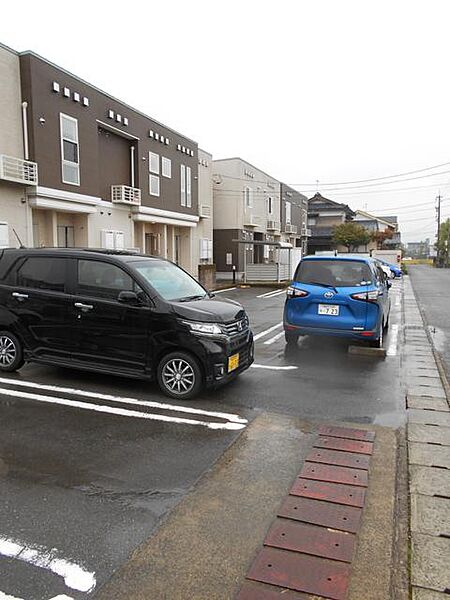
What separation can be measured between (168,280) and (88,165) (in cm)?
1146

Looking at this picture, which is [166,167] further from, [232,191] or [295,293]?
[295,293]

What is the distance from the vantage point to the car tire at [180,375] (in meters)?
5.16

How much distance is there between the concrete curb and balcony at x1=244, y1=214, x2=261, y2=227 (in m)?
24.8

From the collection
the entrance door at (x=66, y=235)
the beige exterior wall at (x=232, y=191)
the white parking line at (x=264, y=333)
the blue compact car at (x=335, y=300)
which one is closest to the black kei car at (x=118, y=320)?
the blue compact car at (x=335, y=300)

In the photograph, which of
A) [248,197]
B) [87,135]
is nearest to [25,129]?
[87,135]

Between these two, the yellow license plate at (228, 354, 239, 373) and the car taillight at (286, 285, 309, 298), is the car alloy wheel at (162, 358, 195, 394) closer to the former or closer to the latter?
the yellow license plate at (228, 354, 239, 373)

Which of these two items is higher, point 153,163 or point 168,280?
point 153,163

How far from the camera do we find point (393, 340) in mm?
9258

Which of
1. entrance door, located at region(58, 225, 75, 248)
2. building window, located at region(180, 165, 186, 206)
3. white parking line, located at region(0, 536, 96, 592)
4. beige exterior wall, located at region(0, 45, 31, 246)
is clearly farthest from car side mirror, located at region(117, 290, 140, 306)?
building window, located at region(180, 165, 186, 206)

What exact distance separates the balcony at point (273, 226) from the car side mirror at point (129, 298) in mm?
31730

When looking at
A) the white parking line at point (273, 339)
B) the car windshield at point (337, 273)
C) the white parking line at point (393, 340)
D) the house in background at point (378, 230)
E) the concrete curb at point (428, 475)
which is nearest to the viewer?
the concrete curb at point (428, 475)

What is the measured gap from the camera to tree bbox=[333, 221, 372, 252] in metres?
50.5

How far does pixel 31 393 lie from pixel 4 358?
3.62 feet

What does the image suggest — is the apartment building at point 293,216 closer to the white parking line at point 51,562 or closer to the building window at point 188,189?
the building window at point 188,189
